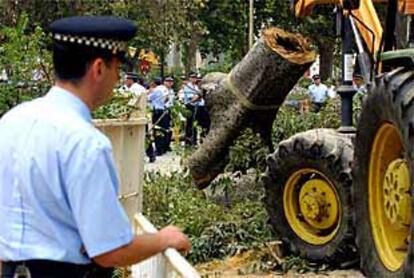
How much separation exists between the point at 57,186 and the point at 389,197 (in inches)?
158

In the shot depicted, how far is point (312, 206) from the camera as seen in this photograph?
8328 mm

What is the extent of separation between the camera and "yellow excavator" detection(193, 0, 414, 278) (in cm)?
641

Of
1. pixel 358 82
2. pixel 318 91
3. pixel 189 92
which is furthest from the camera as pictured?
pixel 318 91

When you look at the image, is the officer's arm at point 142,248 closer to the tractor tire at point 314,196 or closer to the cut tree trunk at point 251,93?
the tractor tire at point 314,196

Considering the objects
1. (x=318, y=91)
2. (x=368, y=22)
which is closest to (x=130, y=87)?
(x=368, y=22)

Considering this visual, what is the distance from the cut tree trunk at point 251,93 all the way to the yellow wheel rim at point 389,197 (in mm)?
2660

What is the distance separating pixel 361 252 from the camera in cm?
712

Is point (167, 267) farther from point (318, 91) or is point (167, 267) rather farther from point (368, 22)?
point (318, 91)

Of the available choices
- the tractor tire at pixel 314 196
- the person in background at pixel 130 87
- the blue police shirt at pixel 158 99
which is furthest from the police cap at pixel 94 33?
the blue police shirt at pixel 158 99

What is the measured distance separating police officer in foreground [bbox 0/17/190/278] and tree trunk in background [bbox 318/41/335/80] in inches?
1342

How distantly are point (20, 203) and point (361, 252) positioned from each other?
14.4ft

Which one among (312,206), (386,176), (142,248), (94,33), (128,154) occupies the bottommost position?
(312,206)

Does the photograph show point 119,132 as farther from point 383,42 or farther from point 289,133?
point 289,133

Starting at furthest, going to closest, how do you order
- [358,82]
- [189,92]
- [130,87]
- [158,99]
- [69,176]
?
[189,92] < [158,99] < [130,87] < [358,82] < [69,176]
